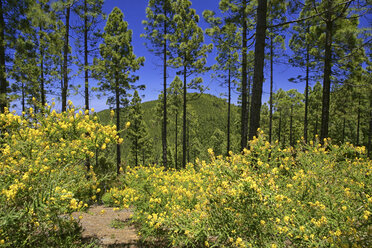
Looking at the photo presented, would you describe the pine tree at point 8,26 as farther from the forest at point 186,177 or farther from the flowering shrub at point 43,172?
the flowering shrub at point 43,172

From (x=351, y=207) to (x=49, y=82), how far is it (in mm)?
17731

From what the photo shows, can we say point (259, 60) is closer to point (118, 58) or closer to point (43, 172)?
point (43, 172)

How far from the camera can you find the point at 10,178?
224 cm

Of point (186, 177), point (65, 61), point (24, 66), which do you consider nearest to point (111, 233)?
point (186, 177)

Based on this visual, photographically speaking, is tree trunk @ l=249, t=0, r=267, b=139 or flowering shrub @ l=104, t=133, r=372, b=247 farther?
tree trunk @ l=249, t=0, r=267, b=139

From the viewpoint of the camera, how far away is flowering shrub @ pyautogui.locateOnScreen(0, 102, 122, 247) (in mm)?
1967

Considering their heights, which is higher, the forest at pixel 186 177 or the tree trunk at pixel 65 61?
the tree trunk at pixel 65 61

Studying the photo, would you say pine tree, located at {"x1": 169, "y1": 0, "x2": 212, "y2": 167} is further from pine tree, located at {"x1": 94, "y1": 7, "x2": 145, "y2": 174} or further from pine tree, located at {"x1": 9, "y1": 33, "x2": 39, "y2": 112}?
pine tree, located at {"x1": 9, "y1": 33, "x2": 39, "y2": 112}

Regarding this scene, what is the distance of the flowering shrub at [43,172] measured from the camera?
1967mm

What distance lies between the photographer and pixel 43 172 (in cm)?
252

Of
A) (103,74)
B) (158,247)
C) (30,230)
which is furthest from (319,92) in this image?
(30,230)

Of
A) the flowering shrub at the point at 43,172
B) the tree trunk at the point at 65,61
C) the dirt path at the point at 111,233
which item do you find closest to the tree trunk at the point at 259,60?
the flowering shrub at the point at 43,172

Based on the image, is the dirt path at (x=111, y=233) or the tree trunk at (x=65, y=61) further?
the tree trunk at (x=65, y=61)

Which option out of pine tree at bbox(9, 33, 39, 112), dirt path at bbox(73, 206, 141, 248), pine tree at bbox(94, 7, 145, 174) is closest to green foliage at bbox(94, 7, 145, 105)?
pine tree at bbox(94, 7, 145, 174)
